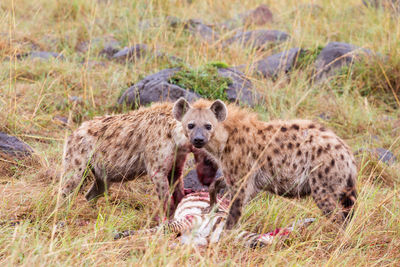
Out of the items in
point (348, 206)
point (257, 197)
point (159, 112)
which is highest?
point (159, 112)

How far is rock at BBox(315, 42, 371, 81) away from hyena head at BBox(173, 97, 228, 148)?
3605 mm

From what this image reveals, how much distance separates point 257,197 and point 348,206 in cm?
89

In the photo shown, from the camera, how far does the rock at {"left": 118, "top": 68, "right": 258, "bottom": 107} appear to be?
601 centimetres

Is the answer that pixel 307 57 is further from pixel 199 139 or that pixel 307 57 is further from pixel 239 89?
pixel 199 139

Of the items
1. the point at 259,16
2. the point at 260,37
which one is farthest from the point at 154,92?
the point at 259,16

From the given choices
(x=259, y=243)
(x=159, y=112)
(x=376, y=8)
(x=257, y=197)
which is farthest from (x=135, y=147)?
(x=376, y=8)

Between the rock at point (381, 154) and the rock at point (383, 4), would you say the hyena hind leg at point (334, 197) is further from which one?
the rock at point (383, 4)

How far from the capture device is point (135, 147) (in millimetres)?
4492

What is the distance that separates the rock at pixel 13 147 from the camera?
198 inches

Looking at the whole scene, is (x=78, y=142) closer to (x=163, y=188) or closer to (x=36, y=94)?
(x=163, y=188)

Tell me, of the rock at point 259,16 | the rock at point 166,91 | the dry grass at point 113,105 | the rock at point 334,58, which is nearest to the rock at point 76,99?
the dry grass at point 113,105

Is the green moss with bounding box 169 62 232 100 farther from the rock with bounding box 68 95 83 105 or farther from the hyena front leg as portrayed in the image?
the hyena front leg

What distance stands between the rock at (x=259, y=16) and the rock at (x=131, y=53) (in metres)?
2.50

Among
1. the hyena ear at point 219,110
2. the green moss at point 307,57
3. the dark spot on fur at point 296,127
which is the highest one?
the hyena ear at point 219,110
